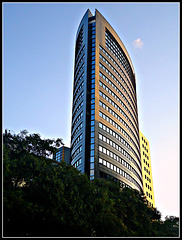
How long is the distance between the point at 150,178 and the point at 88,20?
7405cm

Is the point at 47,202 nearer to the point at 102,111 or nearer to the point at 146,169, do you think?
the point at 102,111

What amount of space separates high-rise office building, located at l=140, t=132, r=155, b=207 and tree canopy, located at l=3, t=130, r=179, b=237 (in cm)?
7967

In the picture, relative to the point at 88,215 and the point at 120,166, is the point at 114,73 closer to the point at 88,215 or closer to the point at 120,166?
the point at 120,166

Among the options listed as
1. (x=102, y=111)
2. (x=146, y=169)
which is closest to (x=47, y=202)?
(x=102, y=111)

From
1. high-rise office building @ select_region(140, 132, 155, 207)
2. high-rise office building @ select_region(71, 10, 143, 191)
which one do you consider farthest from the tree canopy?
high-rise office building @ select_region(140, 132, 155, 207)

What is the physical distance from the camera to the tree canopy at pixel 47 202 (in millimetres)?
23430

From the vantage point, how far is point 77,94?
76.8 meters

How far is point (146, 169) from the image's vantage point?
114m

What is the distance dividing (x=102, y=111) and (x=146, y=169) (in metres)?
56.4

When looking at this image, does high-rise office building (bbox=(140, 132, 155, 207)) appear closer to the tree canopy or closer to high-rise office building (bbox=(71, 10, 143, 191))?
high-rise office building (bbox=(71, 10, 143, 191))

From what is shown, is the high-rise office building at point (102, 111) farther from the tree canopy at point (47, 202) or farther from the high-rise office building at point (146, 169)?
the tree canopy at point (47, 202)

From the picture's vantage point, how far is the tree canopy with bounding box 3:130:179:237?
23430 millimetres

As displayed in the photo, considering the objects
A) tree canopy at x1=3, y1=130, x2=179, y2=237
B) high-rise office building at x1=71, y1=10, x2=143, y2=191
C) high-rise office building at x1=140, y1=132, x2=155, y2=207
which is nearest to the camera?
tree canopy at x1=3, y1=130, x2=179, y2=237

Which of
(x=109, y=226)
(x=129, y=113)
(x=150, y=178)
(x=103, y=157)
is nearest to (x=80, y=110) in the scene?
(x=103, y=157)
